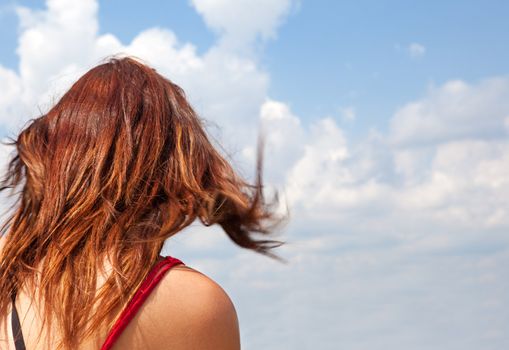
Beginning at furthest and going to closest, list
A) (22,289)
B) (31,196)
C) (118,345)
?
1. (31,196)
2. (22,289)
3. (118,345)

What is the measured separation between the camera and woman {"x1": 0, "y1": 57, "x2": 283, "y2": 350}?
3469 mm

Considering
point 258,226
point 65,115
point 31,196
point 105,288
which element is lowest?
point 105,288

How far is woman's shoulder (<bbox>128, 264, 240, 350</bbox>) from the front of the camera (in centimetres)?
346

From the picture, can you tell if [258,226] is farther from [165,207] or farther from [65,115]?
[65,115]

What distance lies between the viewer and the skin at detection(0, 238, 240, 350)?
3.43 m

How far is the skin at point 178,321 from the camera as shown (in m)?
3.43

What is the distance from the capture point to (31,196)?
13.0 feet

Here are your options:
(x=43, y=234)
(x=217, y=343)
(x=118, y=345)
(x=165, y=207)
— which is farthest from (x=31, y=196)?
(x=217, y=343)

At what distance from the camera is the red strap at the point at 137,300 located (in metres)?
3.41

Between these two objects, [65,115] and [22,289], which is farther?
[65,115]

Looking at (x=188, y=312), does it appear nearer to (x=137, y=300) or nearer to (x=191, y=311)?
(x=191, y=311)

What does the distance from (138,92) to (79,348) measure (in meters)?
1.37

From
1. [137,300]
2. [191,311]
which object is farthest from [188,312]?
[137,300]

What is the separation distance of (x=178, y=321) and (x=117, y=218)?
588 mm
